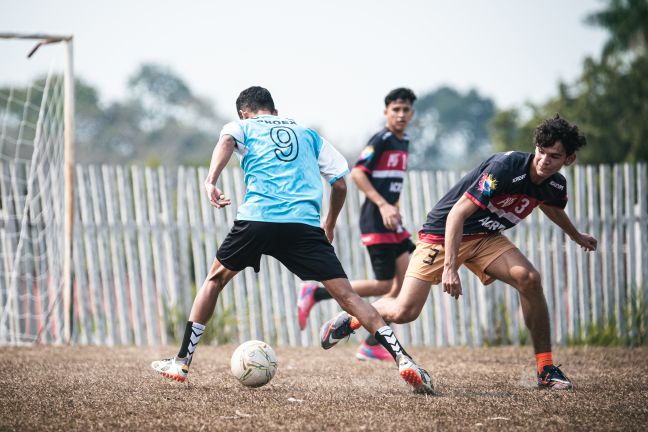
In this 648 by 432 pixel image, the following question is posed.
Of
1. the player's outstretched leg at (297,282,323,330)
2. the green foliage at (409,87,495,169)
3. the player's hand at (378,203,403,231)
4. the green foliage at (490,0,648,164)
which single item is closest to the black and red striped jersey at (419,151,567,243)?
the player's hand at (378,203,403,231)

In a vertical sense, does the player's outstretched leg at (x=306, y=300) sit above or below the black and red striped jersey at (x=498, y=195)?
below

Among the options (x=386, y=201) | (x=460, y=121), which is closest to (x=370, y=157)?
(x=386, y=201)

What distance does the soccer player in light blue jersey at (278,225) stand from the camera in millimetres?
5211

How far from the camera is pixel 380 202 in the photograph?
6.97 meters

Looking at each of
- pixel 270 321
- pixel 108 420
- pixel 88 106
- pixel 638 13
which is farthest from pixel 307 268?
pixel 88 106

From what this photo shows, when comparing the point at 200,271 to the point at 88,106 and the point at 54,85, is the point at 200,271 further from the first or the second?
the point at 88,106

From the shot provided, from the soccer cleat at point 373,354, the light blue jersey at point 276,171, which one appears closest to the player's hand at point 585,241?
the light blue jersey at point 276,171

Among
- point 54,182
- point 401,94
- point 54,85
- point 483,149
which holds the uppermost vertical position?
point 483,149

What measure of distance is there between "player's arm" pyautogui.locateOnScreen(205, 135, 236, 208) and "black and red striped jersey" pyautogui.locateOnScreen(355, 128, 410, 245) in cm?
239

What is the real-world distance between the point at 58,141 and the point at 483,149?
7666 cm

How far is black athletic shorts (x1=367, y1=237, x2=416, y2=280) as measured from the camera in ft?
Result: 24.2

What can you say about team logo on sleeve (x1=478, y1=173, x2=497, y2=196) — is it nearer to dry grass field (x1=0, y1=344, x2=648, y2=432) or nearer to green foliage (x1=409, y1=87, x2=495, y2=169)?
dry grass field (x1=0, y1=344, x2=648, y2=432)

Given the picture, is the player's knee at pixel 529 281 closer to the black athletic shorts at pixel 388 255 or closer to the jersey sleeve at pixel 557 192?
the jersey sleeve at pixel 557 192

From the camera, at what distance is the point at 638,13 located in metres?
32.2
